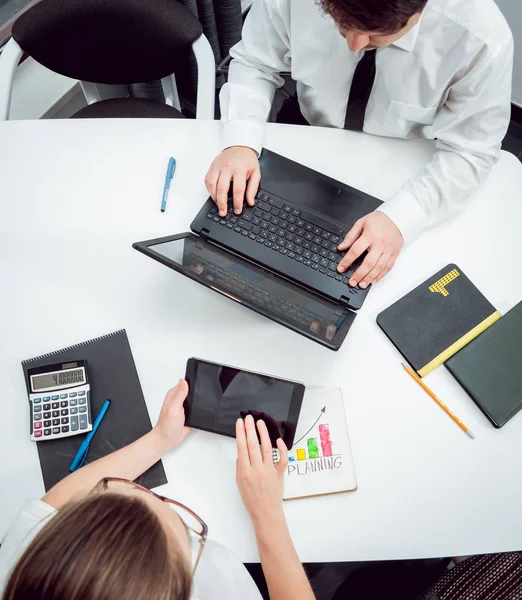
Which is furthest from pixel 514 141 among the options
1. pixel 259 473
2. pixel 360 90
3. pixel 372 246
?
pixel 259 473

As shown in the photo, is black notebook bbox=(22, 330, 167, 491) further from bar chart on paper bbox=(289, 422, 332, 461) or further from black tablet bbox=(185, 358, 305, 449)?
bar chart on paper bbox=(289, 422, 332, 461)

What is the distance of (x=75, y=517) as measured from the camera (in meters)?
0.58

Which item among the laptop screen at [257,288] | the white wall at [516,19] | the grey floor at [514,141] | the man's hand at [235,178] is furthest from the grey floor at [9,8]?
the grey floor at [514,141]

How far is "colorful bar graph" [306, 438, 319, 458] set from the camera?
79cm

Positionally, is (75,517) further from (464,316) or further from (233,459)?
(464,316)

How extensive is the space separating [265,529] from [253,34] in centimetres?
98

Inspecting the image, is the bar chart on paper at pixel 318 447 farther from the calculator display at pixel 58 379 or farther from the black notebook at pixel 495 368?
the calculator display at pixel 58 379

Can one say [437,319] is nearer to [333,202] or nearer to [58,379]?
[333,202]

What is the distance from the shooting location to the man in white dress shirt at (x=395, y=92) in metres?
0.79

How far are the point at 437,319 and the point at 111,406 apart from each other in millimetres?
611

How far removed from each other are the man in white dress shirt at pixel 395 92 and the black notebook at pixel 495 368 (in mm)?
211

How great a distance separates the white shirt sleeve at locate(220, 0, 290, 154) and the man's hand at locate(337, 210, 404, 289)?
0.91ft

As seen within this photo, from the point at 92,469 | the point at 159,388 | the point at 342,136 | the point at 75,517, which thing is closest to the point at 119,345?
the point at 159,388

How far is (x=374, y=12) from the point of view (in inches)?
25.1
